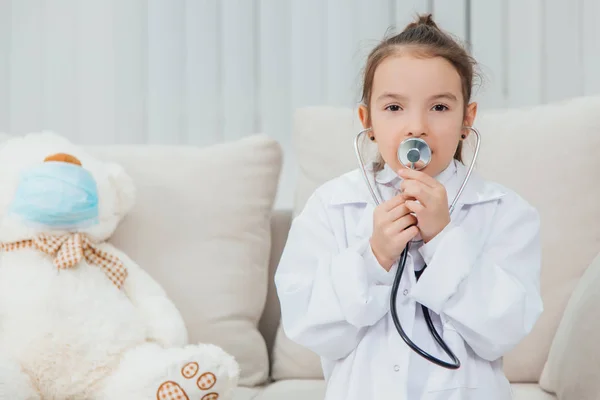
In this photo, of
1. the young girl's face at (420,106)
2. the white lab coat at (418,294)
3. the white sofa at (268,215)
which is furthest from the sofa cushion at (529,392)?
the young girl's face at (420,106)

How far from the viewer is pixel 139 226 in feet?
5.32

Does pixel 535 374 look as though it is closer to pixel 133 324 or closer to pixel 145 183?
pixel 133 324

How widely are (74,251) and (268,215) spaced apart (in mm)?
484

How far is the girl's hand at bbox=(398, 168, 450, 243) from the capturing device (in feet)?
3.25

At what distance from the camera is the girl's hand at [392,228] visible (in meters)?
1.00

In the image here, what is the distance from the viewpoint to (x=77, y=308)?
1.37m

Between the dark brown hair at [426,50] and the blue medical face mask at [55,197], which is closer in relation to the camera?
the dark brown hair at [426,50]

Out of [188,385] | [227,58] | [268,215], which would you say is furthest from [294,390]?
[227,58]

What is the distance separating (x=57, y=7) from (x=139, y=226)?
101 centimetres

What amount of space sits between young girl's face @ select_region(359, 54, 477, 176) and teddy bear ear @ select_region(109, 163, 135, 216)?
0.65 meters

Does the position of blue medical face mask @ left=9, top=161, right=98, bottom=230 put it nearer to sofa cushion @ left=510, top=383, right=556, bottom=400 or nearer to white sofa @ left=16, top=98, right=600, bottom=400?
white sofa @ left=16, top=98, right=600, bottom=400

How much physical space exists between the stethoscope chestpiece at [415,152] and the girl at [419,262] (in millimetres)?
18

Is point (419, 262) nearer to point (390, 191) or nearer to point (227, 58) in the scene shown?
point (390, 191)

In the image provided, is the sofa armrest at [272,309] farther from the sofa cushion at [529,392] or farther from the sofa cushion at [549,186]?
the sofa cushion at [529,392]
